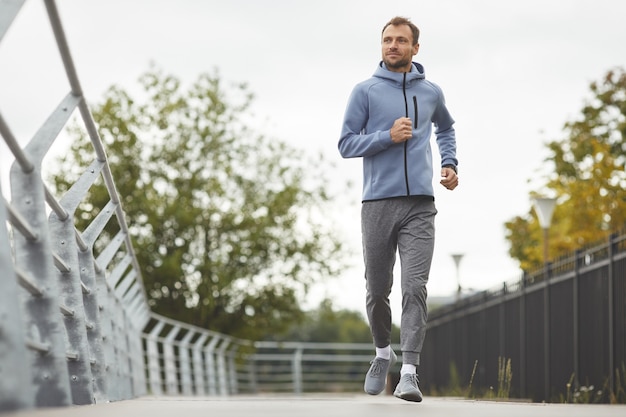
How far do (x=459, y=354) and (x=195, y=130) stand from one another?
14094 mm

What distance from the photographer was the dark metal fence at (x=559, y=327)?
10945mm

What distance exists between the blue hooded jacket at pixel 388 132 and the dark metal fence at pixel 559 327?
1883 mm

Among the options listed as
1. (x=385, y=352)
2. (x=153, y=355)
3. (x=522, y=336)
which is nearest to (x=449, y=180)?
(x=385, y=352)

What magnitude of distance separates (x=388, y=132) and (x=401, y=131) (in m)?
0.09

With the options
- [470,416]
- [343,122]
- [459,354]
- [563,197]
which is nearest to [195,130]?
[563,197]

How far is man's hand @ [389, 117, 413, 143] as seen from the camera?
6.07 metres

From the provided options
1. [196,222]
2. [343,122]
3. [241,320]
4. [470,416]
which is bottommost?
[470,416]

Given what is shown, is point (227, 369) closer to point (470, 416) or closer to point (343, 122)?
point (343, 122)

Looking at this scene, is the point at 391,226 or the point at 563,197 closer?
the point at 391,226

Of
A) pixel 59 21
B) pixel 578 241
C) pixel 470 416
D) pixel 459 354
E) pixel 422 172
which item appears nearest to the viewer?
pixel 470 416

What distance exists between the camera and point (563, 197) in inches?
1201

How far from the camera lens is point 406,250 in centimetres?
626

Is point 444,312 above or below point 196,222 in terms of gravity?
below

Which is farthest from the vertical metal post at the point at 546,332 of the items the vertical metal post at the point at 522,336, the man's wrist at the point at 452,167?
the man's wrist at the point at 452,167
